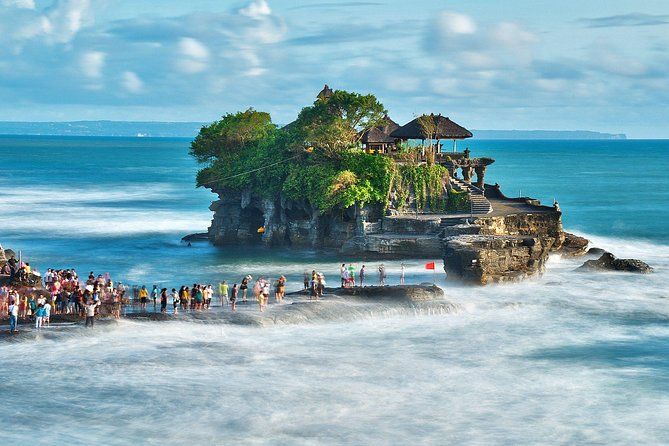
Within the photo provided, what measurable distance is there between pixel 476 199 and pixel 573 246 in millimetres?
6462

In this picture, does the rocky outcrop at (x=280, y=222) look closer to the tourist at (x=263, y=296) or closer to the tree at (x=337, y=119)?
the tree at (x=337, y=119)

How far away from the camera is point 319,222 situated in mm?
60562

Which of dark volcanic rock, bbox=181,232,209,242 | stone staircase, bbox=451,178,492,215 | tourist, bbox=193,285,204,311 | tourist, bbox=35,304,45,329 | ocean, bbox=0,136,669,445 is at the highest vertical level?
stone staircase, bbox=451,178,492,215

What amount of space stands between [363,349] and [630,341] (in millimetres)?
10690

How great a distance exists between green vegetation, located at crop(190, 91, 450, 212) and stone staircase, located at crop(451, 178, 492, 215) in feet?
3.98

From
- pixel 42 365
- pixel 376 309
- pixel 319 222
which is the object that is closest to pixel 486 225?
pixel 319 222

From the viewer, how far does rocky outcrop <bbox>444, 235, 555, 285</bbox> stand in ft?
154

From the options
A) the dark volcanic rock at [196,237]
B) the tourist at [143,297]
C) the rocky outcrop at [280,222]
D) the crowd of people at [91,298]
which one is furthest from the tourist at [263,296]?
the dark volcanic rock at [196,237]

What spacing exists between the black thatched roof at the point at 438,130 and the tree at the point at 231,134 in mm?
9284

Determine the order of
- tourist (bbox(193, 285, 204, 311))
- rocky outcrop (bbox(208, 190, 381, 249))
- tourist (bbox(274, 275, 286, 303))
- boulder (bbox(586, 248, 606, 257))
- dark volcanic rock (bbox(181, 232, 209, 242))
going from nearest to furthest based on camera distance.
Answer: tourist (bbox(193, 285, 204, 311)) < tourist (bbox(274, 275, 286, 303)) < boulder (bbox(586, 248, 606, 257)) < rocky outcrop (bbox(208, 190, 381, 249)) < dark volcanic rock (bbox(181, 232, 209, 242))

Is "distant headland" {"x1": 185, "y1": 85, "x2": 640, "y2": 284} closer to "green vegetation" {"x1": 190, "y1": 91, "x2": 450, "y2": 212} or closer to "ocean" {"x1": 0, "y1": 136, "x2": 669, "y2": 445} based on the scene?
"green vegetation" {"x1": 190, "y1": 91, "x2": 450, "y2": 212}

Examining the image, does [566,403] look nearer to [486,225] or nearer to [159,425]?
[159,425]

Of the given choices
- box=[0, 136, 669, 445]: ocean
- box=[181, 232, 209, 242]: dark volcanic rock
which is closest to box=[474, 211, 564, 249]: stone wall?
box=[0, 136, 669, 445]: ocean

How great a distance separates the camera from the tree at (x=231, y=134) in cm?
6744
